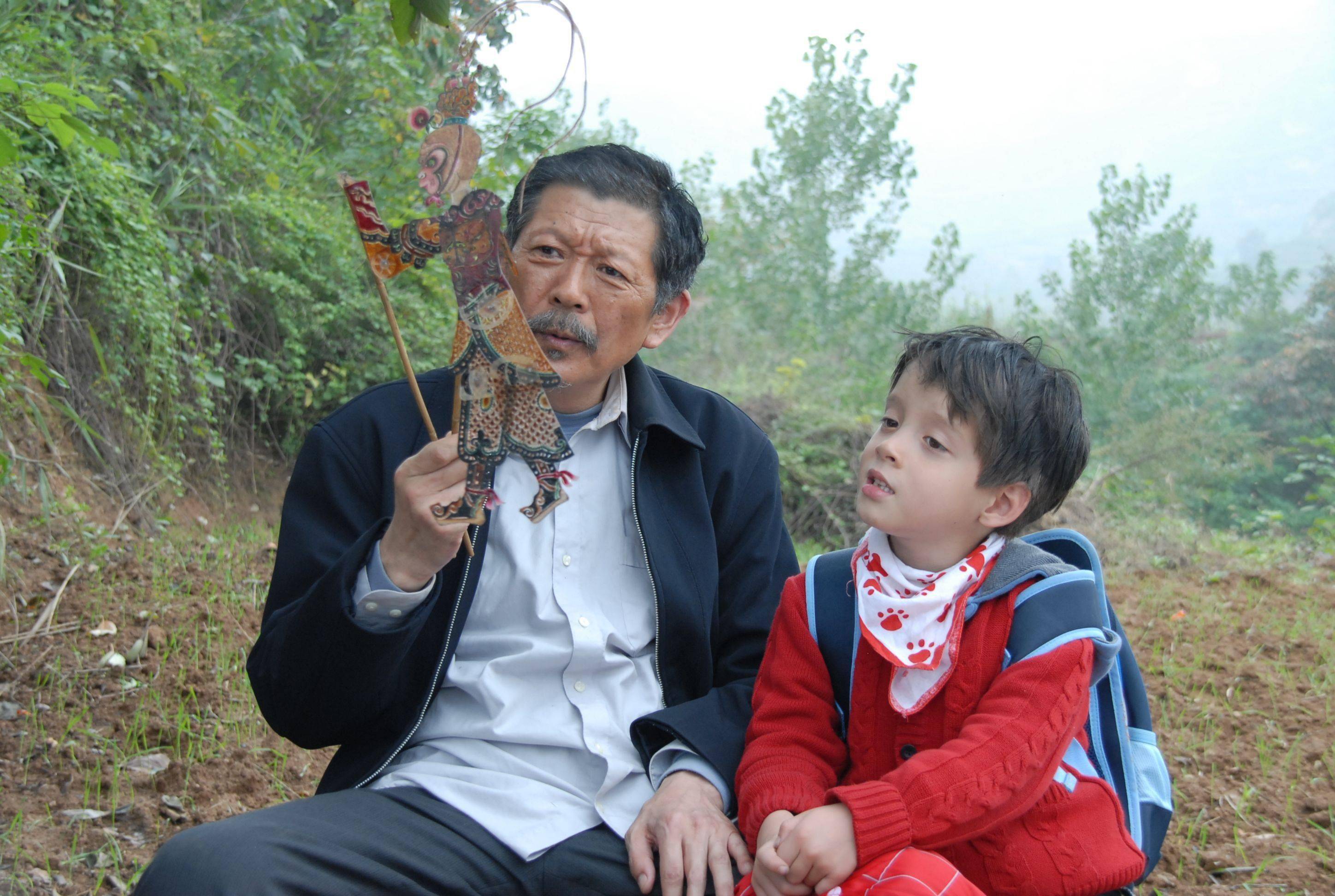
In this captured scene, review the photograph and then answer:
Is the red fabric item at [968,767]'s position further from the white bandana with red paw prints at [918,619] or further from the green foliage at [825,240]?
the green foliage at [825,240]

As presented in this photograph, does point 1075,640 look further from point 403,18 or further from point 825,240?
point 825,240

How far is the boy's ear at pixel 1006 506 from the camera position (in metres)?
1.73

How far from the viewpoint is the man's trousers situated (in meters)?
1.47

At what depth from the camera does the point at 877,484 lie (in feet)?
5.64

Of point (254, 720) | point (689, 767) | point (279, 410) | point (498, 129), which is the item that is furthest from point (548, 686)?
point (279, 410)

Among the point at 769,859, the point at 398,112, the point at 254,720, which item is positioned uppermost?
the point at 398,112

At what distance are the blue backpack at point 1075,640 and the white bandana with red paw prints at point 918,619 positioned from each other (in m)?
0.04

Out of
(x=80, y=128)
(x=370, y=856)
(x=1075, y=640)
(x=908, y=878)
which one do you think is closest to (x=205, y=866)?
(x=370, y=856)

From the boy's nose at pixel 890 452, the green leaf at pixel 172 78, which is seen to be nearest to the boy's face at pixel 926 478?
the boy's nose at pixel 890 452

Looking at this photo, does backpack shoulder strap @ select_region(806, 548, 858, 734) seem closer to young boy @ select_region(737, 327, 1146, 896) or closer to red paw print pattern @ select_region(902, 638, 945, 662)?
young boy @ select_region(737, 327, 1146, 896)

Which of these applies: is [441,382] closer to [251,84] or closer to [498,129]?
[498,129]

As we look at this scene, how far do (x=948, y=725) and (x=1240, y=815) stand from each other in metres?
1.56

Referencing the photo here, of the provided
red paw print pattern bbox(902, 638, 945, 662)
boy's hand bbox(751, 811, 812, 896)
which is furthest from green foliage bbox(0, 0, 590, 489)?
boy's hand bbox(751, 811, 812, 896)

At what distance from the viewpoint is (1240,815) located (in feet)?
8.79
